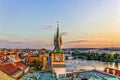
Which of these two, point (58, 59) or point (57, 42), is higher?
point (57, 42)

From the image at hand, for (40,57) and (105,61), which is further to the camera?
(105,61)

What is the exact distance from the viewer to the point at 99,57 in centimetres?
952

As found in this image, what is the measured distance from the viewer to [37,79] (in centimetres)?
301

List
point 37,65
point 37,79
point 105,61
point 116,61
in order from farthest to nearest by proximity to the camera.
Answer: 1. point 105,61
2. point 116,61
3. point 37,65
4. point 37,79

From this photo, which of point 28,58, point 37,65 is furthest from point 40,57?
point 28,58

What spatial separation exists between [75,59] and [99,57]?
1.20 m

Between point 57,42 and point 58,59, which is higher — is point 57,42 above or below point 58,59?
above

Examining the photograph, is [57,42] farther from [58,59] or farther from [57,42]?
[58,59]

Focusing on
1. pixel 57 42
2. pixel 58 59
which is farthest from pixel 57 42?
pixel 58 59

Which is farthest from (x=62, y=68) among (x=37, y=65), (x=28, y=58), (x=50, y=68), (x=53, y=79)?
(x=28, y=58)

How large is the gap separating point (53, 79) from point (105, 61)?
6.48m

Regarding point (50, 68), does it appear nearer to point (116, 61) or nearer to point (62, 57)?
point (62, 57)

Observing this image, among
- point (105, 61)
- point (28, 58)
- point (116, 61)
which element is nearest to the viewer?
point (28, 58)

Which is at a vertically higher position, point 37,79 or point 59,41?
point 59,41
